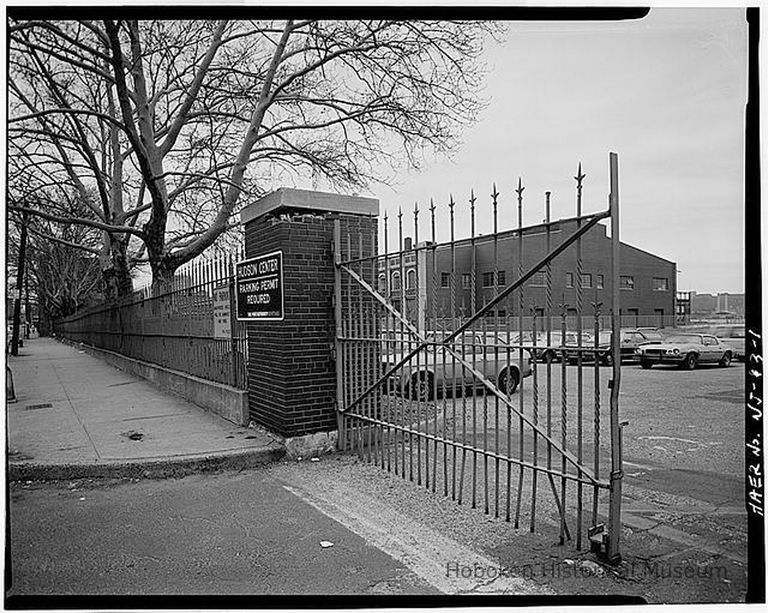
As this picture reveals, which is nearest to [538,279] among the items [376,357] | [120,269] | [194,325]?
[376,357]

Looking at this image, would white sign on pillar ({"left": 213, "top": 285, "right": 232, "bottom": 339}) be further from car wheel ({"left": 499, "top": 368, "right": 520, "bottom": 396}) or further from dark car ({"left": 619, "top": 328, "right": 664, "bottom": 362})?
dark car ({"left": 619, "top": 328, "right": 664, "bottom": 362})

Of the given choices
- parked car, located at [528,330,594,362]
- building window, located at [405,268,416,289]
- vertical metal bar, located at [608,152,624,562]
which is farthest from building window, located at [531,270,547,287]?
building window, located at [405,268,416,289]

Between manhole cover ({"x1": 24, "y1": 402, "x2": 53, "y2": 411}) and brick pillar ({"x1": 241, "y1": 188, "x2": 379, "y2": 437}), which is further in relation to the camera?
manhole cover ({"x1": 24, "y1": 402, "x2": 53, "y2": 411})

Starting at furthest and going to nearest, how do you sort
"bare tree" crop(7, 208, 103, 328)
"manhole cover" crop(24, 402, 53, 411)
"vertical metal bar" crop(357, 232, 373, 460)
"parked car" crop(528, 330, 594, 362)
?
"bare tree" crop(7, 208, 103, 328) → "manhole cover" crop(24, 402, 53, 411) → "vertical metal bar" crop(357, 232, 373, 460) → "parked car" crop(528, 330, 594, 362)

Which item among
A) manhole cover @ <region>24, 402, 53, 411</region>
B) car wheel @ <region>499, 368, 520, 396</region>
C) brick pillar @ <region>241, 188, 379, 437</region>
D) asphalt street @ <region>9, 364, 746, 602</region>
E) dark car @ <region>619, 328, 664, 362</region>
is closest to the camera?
Result: asphalt street @ <region>9, 364, 746, 602</region>

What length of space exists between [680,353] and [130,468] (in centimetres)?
1762

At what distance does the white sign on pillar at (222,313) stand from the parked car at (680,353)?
14082 millimetres

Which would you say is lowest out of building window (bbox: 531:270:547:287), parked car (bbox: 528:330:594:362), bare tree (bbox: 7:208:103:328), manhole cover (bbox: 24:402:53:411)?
manhole cover (bbox: 24:402:53:411)

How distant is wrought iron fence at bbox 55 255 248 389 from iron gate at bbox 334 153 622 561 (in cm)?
193

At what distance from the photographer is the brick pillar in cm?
633

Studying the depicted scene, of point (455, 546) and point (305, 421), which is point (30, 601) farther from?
point (305, 421)

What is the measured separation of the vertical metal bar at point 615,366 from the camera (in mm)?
3473

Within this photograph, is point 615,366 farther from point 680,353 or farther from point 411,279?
point 680,353

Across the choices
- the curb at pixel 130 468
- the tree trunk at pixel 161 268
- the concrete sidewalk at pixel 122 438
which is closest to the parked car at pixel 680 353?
the tree trunk at pixel 161 268
